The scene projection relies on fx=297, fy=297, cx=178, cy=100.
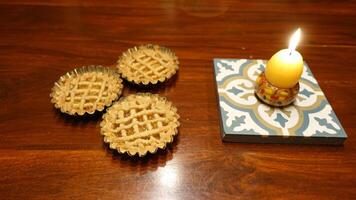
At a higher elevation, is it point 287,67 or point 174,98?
point 287,67

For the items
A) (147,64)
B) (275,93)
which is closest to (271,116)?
(275,93)

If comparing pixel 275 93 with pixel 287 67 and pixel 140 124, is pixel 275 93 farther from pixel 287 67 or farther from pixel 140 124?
pixel 140 124

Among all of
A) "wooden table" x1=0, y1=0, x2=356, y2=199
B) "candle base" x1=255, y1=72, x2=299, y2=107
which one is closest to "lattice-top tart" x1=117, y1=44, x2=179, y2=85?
"wooden table" x1=0, y1=0, x2=356, y2=199

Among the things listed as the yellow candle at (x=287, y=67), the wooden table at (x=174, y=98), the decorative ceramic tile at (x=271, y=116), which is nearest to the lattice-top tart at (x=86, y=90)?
the wooden table at (x=174, y=98)

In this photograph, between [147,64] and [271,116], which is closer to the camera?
[271,116]

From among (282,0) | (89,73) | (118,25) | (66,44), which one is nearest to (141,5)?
(118,25)
